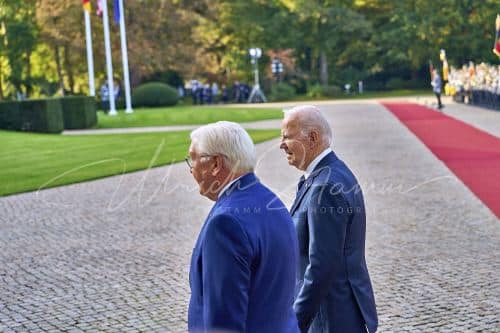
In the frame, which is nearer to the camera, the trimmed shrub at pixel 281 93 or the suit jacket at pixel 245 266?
the suit jacket at pixel 245 266

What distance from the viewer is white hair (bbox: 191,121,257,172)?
3006mm

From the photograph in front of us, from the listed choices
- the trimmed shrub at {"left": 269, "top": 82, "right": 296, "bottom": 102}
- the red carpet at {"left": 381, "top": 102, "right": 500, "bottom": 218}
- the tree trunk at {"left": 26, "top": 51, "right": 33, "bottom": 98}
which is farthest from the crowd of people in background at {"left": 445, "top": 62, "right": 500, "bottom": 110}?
the tree trunk at {"left": 26, "top": 51, "right": 33, "bottom": 98}

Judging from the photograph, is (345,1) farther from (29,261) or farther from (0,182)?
(29,261)

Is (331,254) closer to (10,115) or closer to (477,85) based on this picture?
(10,115)

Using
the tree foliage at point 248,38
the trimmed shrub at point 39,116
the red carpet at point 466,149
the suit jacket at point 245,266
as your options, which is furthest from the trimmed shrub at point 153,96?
the suit jacket at point 245,266

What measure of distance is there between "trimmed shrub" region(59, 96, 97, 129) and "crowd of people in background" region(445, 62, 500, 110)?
16.5m

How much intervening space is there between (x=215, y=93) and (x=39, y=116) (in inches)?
1096

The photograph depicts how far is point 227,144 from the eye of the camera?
3004mm

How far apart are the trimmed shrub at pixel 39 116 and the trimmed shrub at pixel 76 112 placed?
2055 millimetres

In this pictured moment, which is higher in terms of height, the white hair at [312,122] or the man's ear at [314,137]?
the white hair at [312,122]

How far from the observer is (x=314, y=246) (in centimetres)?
362

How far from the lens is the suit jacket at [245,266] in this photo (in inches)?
113

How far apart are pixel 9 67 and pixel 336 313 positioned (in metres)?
58.7

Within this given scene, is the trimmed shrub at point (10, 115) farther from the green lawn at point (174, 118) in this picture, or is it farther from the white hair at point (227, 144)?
the white hair at point (227, 144)
